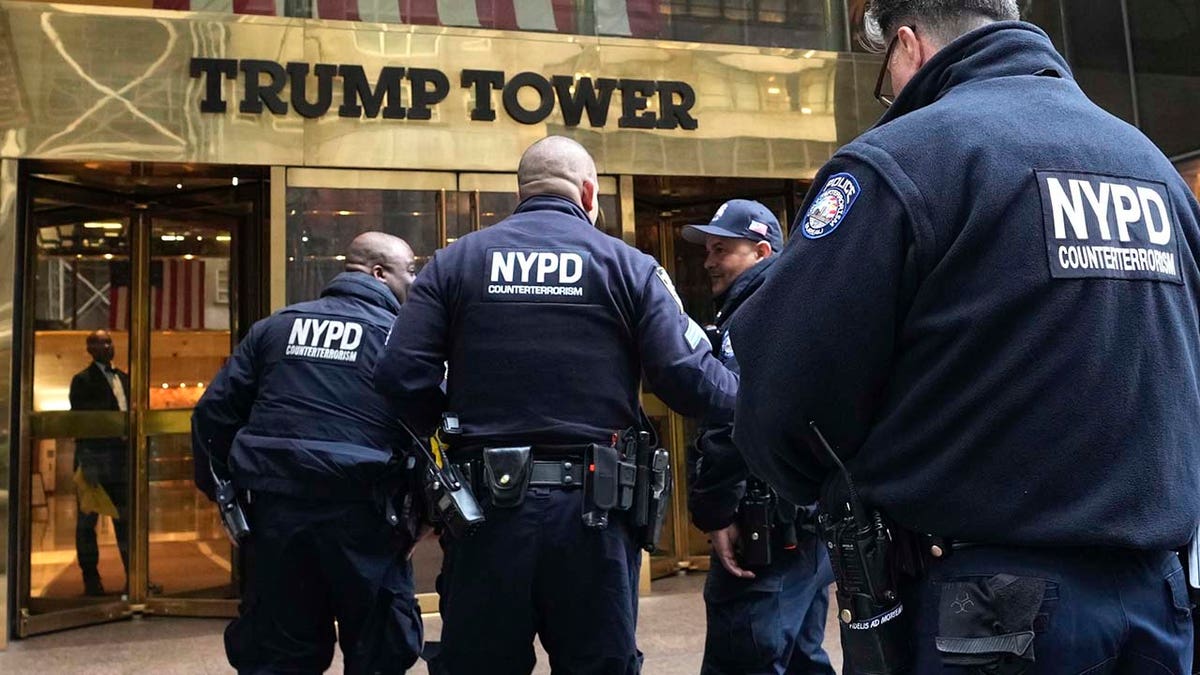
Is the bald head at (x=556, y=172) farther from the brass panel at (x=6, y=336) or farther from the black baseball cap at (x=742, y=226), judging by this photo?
the brass panel at (x=6, y=336)

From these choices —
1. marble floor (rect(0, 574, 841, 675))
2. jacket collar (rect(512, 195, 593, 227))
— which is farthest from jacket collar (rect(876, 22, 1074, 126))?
marble floor (rect(0, 574, 841, 675))

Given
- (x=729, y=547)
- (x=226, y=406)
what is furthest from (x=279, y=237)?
(x=729, y=547)

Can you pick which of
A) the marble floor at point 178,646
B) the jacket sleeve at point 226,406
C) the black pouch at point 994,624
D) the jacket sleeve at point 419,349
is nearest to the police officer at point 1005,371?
the black pouch at point 994,624

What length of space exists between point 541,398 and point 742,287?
4.14ft

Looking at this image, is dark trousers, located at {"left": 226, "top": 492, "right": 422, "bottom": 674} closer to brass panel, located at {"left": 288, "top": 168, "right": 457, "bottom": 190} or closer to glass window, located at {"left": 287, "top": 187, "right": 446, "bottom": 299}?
glass window, located at {"left": 287, "top": 187, "right": 446, "bottom": 299}

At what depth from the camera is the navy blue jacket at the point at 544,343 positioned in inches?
128

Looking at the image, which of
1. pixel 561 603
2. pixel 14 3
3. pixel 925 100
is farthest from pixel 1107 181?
pixel 14 3

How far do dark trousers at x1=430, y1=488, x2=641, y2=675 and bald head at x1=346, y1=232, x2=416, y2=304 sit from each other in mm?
1847

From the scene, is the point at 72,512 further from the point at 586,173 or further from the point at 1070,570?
the point at 1070,570

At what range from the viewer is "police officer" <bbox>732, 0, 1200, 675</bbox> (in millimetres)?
1687

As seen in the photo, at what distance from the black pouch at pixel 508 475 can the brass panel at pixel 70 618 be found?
5.48 meters

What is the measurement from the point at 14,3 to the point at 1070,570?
24.4 feet

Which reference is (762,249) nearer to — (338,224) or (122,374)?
(338,224)

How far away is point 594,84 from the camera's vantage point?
8.16 metres
